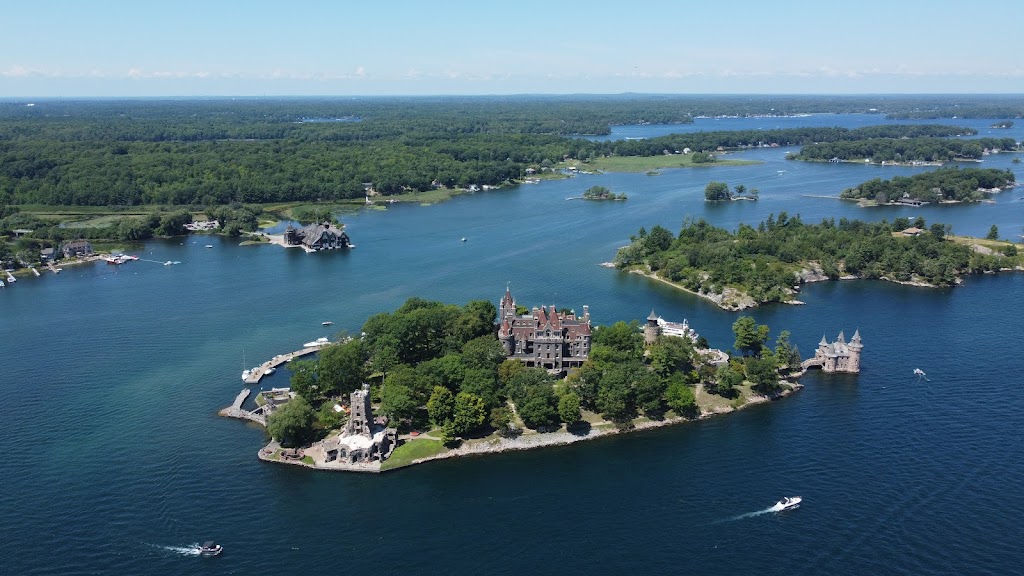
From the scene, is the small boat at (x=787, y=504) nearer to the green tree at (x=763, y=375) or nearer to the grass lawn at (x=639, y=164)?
the green tree at (x=763, y=375)

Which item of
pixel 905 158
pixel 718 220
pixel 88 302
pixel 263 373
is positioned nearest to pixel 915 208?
pixel 718 220

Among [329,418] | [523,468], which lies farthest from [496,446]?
[329,418]

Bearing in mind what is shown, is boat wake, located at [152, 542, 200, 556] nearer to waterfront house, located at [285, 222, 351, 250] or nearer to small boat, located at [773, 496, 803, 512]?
small boat, located at [773, 496, 803, 512]

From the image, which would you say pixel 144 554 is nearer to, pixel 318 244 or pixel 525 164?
pixel 318 244

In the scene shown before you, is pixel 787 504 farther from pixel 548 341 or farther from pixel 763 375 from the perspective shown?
pixel 548 341

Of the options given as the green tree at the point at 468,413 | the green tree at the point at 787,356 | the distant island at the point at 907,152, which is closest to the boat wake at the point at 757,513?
the green tree at the point at 468,413

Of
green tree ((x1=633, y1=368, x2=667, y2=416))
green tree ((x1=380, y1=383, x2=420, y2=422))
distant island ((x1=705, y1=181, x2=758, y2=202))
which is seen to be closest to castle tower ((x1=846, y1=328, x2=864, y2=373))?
green tree ((x1=633, y1=368, x2=667, y2=416))
